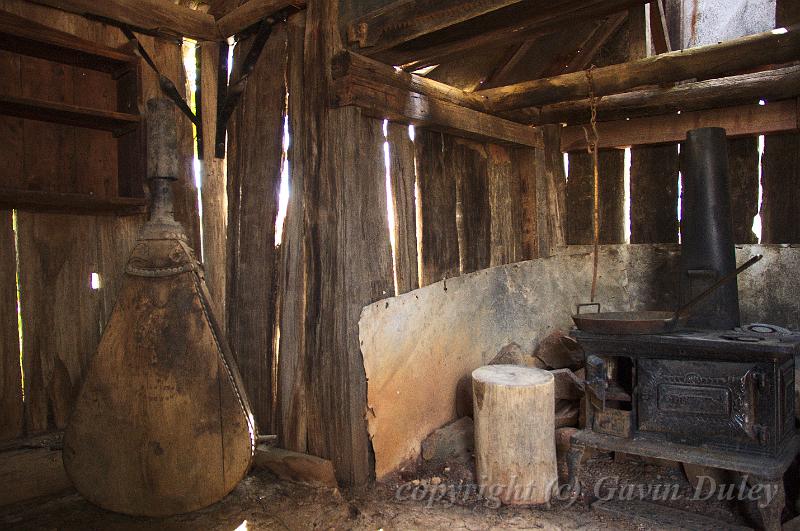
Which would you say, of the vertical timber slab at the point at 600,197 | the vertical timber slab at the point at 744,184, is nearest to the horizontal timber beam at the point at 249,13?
the vertical timber slab at the point at 600,197

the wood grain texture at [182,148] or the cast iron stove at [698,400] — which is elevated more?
the wood grain texture at [182,148]

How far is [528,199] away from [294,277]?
7.53 ft

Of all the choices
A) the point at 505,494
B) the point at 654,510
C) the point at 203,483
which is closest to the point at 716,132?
the point at 654,510

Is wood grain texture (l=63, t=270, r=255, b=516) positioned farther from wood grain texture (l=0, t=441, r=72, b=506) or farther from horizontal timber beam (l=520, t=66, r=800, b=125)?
horizontal timber beam (l=520, t=66, r=800, b=125)

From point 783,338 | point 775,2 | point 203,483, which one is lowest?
point 203,483

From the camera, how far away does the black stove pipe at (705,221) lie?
355 cm

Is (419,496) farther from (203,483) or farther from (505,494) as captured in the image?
(203,483)

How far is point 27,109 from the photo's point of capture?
110 inches

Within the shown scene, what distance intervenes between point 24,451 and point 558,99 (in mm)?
3621

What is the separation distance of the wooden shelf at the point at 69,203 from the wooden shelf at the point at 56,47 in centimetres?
74

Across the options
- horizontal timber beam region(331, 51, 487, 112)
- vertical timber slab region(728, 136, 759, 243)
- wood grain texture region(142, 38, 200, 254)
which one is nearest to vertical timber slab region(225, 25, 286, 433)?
wood grain texture region(142, 38, 200, 254)

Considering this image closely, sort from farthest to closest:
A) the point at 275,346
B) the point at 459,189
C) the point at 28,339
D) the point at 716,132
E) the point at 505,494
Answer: the point at 459,189 < the point at 716,132 < the point at 275,346 < the point at 505,494 < the point at 28,339

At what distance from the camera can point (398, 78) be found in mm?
3293

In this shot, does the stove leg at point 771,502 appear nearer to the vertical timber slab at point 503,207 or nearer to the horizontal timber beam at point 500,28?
the vertical timber slab at point 503,207
